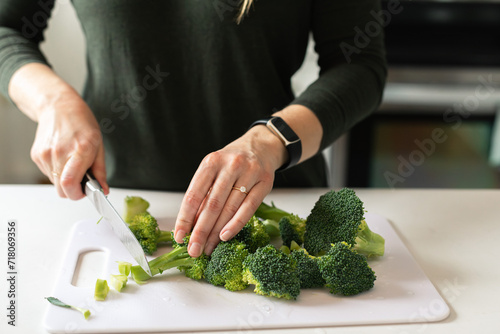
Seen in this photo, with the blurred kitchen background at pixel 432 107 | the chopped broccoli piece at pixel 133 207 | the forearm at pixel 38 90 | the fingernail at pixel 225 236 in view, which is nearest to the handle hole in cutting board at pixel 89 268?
the chopped broccoli piece at pixel 133 207

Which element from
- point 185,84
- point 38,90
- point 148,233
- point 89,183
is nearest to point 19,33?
point 38,90

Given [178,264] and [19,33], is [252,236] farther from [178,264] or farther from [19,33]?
[19,33]

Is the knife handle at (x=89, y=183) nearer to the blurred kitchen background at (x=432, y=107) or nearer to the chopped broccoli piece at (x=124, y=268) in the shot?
the chopped broccoli piece at (x=124, y=268)

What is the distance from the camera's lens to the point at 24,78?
1277mm

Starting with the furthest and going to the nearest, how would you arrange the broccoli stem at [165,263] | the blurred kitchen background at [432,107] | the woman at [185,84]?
the blurred kitchen background at [432,107]
the woman at [185,84]
the broccoli stem at [165,263]

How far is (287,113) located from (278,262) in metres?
0.39

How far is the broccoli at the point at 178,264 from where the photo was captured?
96 cm

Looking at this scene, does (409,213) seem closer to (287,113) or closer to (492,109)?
(287,113)

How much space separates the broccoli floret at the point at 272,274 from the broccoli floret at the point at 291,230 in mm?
144

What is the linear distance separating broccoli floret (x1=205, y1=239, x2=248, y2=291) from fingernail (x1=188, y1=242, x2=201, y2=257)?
0.08ft

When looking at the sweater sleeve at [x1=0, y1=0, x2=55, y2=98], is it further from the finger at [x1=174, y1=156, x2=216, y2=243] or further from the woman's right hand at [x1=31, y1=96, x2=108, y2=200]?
the finger at [x1=174, y1=156, x2=216, y2=243]

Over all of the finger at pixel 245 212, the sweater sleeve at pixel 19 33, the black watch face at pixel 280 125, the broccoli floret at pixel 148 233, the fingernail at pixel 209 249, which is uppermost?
the sweater sleeve at pixel 19 33

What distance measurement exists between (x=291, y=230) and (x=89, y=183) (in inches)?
15.8

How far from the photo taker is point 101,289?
916 mm
